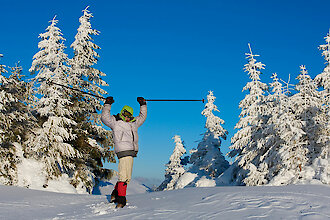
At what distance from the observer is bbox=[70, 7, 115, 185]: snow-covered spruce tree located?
2108cm

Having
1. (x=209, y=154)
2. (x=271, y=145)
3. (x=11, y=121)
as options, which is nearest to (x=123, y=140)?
(x=11, y=121)

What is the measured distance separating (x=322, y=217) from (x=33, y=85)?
19689 mm

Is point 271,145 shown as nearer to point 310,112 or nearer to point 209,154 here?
point 310,112

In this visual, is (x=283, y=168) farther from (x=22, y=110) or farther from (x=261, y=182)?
(x=22, y=110)

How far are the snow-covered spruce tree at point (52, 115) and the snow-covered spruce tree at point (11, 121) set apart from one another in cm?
86

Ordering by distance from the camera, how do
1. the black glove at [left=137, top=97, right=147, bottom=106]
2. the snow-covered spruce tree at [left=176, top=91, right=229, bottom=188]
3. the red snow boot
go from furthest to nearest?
the snow-covered spruce tree at [left=176, top=91, right=229, bottom=188] < the black glove at [left=137, top=97, right=147, bottom=106] < the red snow boot

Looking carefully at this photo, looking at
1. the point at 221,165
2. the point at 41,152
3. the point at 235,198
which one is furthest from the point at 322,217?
the point at 221,165

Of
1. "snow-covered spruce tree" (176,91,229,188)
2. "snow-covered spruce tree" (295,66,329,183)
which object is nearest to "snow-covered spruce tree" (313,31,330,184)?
"snow-covered spruce tree" (295,66,329,183)

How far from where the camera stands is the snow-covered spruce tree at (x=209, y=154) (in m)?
34.6

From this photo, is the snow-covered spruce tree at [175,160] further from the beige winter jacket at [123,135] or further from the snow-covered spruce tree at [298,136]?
the beige winter jacket at [123,135]

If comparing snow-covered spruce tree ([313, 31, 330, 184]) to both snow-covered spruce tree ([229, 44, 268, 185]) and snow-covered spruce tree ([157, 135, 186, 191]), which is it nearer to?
snow-covered spruce tree ([229, 44, 268, 185])

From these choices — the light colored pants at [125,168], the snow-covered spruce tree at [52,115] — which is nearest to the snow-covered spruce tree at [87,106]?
the snow-covered spruce tree at [52,115]

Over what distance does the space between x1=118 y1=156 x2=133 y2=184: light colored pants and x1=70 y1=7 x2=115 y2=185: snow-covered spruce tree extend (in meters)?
14.2

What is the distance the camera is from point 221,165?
35.0 metres
